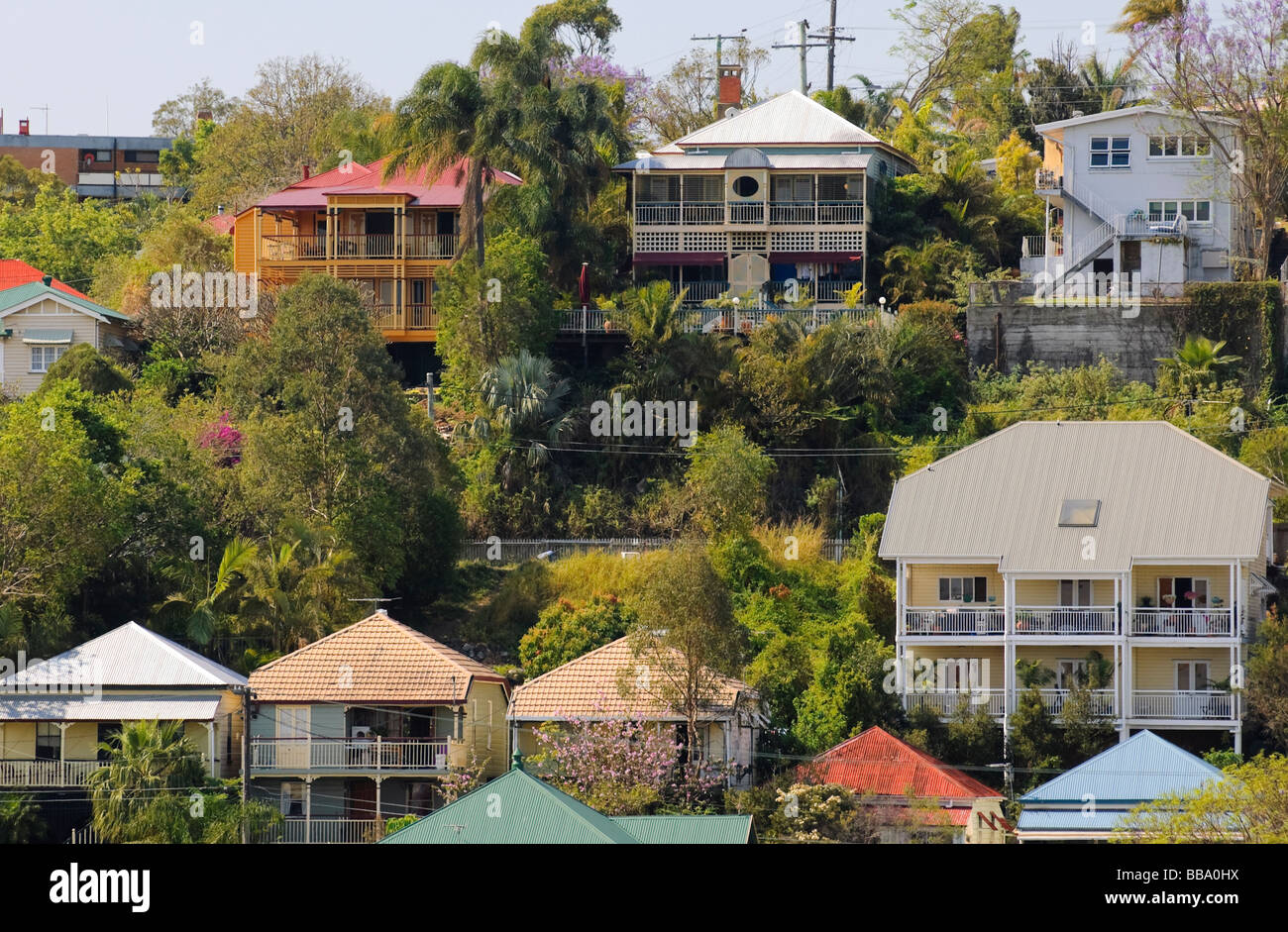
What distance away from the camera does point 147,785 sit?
117ft

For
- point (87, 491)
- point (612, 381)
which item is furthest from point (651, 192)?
point (87, 491)

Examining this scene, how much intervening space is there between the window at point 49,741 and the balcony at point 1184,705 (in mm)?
20657

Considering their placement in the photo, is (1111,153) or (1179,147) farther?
(1111,153)

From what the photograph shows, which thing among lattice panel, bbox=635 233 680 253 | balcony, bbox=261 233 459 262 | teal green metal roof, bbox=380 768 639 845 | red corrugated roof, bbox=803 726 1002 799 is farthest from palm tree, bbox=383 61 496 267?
teal green metal roof, bbox=380 768 639 845

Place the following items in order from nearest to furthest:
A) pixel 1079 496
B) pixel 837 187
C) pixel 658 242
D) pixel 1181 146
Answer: pixel 1079 496
pixel 658 242
pixel 1181 146
pixel 837 187

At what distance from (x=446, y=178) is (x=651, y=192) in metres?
6.09

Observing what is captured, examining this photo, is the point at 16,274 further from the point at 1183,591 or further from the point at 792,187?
the point at 1183,591

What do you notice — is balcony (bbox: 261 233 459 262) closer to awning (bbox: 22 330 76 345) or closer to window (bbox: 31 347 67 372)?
awning (bbox: 22 330 76 345)

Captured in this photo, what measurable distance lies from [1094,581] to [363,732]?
49.0 ft

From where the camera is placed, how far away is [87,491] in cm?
4225

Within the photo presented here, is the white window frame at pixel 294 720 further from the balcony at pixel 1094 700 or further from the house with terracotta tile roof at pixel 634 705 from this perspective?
the balcony at pixel 1094 700

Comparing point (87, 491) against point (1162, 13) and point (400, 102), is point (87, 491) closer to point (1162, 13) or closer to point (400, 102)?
point (400, 102)

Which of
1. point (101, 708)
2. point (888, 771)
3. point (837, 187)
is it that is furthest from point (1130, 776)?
point (837, 187)

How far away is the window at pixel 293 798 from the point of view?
3822cm
